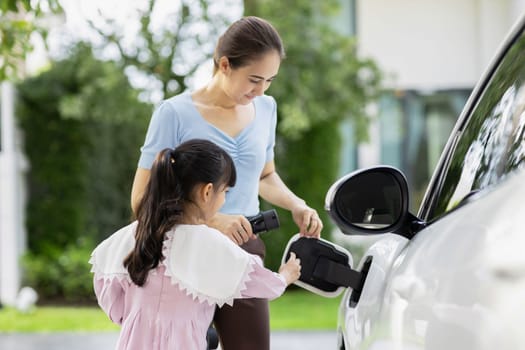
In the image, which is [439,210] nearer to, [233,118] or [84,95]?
[233,118]

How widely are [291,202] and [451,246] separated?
163cm

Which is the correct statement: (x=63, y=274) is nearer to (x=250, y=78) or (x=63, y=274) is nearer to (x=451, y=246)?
(x=250, y=78)

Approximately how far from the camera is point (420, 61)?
14211 mm

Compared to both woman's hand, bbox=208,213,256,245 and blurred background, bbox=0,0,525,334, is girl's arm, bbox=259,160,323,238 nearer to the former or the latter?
woman's hand, bbox=208,213,256,245

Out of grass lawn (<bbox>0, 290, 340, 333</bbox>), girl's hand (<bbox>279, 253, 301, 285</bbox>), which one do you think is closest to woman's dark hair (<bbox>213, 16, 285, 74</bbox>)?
girl's hand (<bbox>279, 253, 301, 285</bbox>)

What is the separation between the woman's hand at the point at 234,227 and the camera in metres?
2.98

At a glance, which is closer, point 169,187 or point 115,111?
point 169,187

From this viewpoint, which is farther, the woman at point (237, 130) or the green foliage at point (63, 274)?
the green foliage at point (63, 274)

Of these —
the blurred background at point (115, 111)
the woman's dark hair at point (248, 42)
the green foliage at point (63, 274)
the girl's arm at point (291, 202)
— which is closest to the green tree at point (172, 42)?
the blurred background at point (115, 111)

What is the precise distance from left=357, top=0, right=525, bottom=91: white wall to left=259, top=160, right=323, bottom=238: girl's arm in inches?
423

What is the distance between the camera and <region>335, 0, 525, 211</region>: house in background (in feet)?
46.1

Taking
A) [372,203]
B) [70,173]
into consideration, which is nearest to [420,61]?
[70,173]

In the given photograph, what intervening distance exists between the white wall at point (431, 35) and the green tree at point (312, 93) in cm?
176

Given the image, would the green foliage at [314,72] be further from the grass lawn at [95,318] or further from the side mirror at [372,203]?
the side mirror at [372,203]
